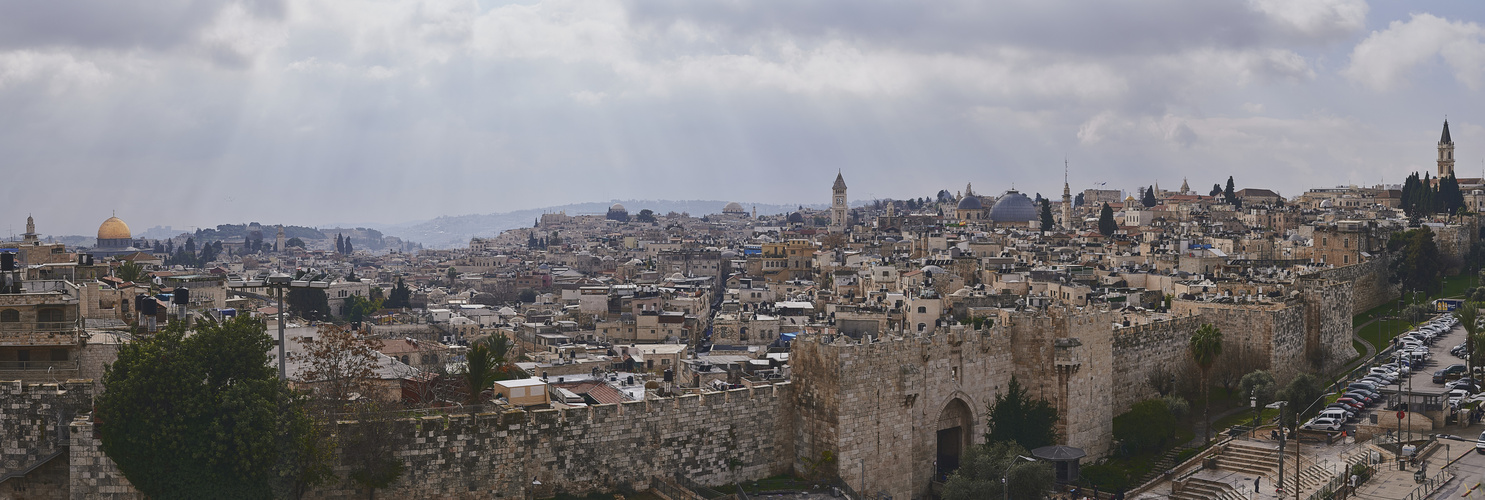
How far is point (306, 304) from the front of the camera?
234ft

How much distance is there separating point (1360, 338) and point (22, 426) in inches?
1831

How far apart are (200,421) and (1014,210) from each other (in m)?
122

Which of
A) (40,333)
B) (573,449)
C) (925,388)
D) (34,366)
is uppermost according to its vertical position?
(40,333)

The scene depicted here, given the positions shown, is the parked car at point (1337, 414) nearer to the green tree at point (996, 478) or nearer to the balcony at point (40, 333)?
the green tree at point (996, 478)

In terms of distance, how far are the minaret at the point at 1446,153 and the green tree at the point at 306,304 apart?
282 feet

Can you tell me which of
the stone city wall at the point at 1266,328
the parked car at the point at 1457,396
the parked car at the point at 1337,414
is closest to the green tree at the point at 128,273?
the stone city wall at the point at 1266,328

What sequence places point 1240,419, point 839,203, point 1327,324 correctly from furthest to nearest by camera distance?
1. point 839,203
2. point 1327,324
3. point 1240,419

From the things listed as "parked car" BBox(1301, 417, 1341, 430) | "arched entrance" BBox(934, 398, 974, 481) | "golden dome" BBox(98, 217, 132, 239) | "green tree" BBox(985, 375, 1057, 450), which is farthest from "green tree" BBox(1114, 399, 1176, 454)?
"golden dome" BBox(98, 217, 132, 239)

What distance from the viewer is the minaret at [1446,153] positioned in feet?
339

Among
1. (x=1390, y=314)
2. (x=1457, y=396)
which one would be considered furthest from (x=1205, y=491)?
(x=1390, y=314)

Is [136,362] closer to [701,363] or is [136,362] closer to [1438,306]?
[701,363]

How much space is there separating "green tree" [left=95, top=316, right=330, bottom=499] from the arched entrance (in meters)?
13.5

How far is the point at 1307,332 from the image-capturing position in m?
43.0

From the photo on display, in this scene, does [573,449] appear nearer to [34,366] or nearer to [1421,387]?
[34,366]
